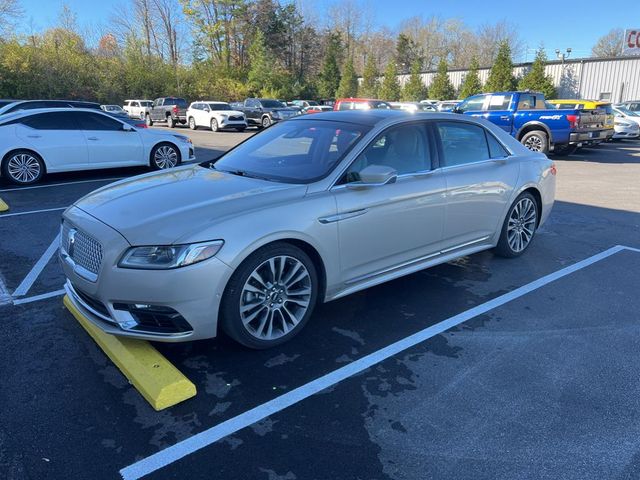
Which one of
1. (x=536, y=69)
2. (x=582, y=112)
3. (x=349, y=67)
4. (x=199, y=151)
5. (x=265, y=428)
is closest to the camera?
(x=265, y=428)

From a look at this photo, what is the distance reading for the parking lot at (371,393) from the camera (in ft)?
7.73

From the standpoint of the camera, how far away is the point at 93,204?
3.53 metres

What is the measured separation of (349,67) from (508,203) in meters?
48.1

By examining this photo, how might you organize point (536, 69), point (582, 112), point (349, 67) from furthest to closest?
point (349, 67) → point (536, 69) → point (582, 112)

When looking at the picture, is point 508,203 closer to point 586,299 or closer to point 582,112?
point 586,299

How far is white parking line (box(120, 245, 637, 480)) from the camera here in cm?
233

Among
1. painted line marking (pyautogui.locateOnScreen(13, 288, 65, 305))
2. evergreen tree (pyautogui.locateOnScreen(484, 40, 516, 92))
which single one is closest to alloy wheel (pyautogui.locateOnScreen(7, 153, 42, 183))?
painted line marking (pyautogui.locateOnScreen(13, 288, 65, 305))

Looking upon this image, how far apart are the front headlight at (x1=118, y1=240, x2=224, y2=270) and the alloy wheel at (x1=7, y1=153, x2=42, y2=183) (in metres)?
8.10

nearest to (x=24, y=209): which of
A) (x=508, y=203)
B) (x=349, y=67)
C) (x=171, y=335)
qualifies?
(x=171, y=335)

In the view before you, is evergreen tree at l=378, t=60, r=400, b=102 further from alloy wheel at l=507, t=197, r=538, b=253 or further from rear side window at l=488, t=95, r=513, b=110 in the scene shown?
alloy wheel at l=507, t=197, r=538, b=253

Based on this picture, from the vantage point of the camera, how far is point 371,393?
9.52 ft

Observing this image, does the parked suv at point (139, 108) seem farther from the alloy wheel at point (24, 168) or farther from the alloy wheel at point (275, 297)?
the alloy wheel at point (275, 297)

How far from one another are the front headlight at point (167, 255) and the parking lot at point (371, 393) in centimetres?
74

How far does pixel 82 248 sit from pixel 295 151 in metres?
1.91
